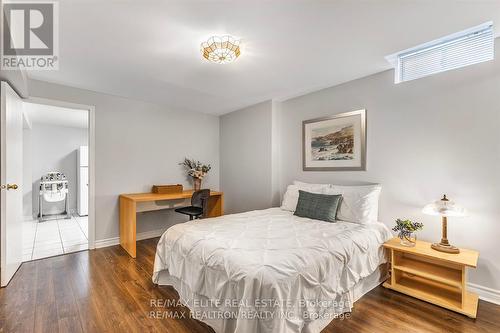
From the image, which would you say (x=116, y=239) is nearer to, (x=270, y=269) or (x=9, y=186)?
(x=9, y=186)

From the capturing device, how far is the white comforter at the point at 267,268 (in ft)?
4.46

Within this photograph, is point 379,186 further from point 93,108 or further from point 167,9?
point 93,108

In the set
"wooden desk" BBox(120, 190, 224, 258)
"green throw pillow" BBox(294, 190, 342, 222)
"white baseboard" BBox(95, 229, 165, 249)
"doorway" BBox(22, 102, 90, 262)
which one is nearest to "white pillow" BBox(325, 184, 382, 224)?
"green throw pillow" BBox(294, 190, 342, 222)

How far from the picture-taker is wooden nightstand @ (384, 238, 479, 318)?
1.93 meters

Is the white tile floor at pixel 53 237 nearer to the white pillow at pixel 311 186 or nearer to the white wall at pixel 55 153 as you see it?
the white wall at pixel 55 153

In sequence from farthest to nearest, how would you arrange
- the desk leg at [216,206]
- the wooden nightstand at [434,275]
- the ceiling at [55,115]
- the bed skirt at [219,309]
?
the desk leg at [216,206] → the ceiling at [55,115] → the wooden nightstand at [434,275] → the bed skirt at [219,309]

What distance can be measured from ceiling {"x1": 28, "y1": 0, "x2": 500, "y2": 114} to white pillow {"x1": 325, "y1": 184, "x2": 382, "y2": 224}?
1449 millimetres

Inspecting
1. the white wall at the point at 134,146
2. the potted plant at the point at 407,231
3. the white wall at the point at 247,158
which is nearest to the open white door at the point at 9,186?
the white wall at the point at 134,146

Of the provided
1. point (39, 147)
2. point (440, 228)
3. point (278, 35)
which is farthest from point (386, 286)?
point (39, 147)

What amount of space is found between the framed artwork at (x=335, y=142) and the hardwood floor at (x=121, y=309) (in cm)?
155

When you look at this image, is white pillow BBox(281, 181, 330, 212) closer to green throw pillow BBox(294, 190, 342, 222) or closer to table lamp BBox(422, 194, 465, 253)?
green throw pillow BBox(294, 190, 342, 222)

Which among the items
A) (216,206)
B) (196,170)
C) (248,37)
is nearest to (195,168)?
(196,170)

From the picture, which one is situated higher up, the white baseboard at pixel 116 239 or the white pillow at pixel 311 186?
the white pillow at pixel 311 186

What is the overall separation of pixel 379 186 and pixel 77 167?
23.4 feet
